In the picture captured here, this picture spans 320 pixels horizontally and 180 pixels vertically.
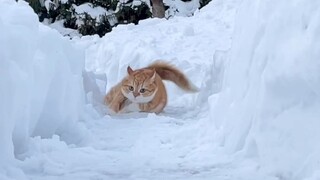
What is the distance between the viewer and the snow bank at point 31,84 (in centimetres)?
419

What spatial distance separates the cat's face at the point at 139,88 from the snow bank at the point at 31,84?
4.45 feet

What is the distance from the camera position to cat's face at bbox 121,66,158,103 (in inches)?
316

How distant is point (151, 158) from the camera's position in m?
4.82

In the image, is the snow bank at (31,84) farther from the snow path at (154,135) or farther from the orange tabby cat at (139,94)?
the orange tabby cat at (139,94)

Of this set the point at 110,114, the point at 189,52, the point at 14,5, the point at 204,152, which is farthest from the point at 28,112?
the point at 189,52

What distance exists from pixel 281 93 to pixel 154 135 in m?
2.06

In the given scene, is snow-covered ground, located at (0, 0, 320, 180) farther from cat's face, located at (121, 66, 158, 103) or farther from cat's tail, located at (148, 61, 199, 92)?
cat's tail, located at (148, 61, 199, 92)

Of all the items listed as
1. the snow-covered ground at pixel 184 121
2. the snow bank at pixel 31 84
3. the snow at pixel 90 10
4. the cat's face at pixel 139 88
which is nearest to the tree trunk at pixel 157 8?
the snow at pixel 90 10

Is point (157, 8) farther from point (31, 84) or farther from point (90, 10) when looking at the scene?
point (31, 84)

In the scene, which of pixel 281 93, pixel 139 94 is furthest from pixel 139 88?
pixel 281 93

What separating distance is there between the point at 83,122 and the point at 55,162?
→ 77.6 inches

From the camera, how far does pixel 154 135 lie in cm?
594

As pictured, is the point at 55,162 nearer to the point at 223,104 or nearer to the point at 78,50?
the point at 223,104

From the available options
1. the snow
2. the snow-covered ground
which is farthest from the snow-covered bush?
the snow-covered ground
